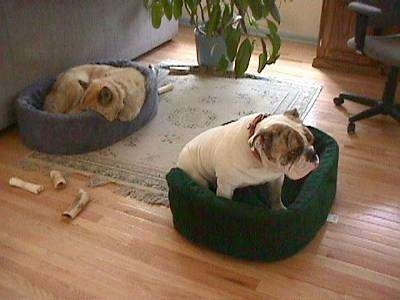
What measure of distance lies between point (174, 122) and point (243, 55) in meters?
1.07

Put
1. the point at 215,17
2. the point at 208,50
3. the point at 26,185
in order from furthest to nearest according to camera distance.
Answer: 1. the point at 208,50
2. the point at 26,185
3. the point at 215,17

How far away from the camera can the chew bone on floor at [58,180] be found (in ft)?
7.23

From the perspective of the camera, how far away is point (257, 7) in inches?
64.4

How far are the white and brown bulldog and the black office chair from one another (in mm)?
1021

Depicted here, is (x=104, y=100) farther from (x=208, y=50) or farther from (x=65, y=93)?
(x=208, y=50)

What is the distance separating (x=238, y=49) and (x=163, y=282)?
0.89m

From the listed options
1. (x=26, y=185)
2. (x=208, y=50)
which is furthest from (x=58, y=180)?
(x=208, y=50)

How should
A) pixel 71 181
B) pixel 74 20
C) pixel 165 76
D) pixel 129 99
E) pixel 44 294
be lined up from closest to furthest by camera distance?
pixel 44 294 < pixel 71 181 < pixel 129 99 < pixel 74 20 < pixel 165 76

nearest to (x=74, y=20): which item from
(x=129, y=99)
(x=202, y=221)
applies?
(x=129, y=99)

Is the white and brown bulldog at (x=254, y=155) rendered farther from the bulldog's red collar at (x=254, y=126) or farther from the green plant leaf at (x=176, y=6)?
the green plant leaf at (x=176, y=6)

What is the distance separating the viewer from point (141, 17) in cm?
355

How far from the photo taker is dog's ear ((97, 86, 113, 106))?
2402 millimetres

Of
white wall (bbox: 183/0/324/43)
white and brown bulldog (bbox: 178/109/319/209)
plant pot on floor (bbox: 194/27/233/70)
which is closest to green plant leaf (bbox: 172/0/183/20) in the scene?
white and brown bulldog (bbox: 178/109/319/209)

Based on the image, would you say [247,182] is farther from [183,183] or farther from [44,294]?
[44,294]
